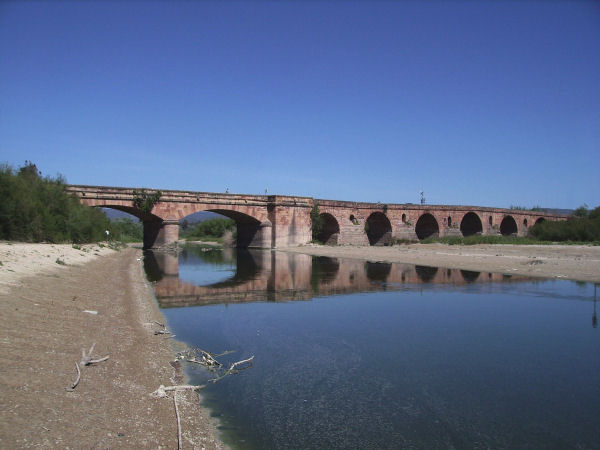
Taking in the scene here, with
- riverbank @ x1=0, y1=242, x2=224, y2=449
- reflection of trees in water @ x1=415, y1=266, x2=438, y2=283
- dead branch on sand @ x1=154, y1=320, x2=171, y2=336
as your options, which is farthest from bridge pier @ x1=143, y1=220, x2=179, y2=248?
dead branch on sand @ x1=154, y1=320, x2=171, y2=336

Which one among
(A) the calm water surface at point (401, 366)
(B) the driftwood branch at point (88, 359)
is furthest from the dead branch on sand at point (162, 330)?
(B) the driftwood branch at point (88, 359)

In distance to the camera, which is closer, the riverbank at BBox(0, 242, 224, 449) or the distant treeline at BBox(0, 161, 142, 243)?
the riverbank at BBox(0, 242, 224, 449)

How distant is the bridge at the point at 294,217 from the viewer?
121 feet

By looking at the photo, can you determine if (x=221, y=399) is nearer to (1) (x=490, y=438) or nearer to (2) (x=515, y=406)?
(1) (x=490, y=438)

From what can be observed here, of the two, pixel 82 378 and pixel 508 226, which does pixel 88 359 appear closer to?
pixel 82 378

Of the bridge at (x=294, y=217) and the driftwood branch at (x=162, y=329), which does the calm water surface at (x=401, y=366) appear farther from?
the bridge at (x=294, y=217)

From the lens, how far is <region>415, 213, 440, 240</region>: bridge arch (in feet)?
173

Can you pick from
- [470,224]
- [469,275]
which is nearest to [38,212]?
[469,275]

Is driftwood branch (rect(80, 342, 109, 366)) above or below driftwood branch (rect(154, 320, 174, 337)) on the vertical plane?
above

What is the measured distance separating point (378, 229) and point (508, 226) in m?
24.8

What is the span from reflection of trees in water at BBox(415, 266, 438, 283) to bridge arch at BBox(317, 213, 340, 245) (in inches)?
821

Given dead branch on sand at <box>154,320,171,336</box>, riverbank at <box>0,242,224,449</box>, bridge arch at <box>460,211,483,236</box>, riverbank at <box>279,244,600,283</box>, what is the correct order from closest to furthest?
riverbank at <box>0,242,224,449</box> → dead branch on sand at <box>154,320,171,336</box> → riverbank at <box>279,244,600,283</box> → bridge arch at <box>460,211,483,236</box>

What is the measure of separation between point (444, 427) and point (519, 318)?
7.17 m

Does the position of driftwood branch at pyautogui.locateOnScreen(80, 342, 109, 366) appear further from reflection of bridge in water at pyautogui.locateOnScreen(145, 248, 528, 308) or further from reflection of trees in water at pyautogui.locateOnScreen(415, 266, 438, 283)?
reflection of trees in water at pyautogui.locateOnScreen(415, 266, 438, 283)
